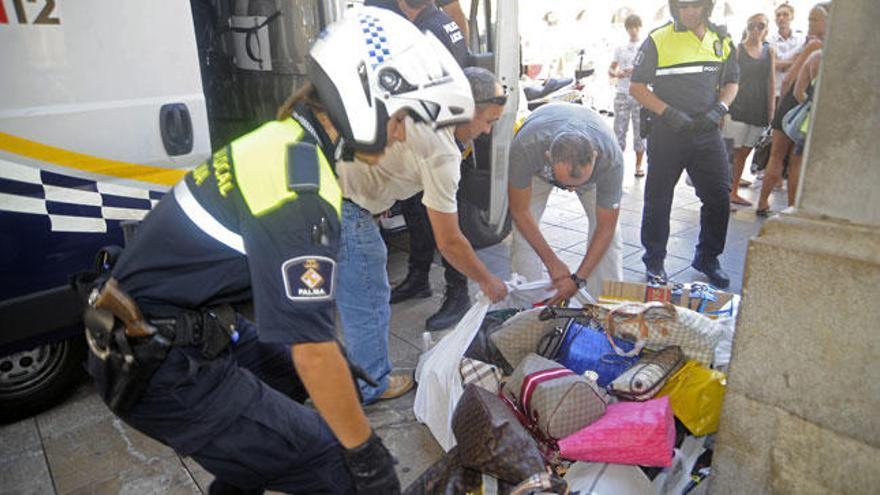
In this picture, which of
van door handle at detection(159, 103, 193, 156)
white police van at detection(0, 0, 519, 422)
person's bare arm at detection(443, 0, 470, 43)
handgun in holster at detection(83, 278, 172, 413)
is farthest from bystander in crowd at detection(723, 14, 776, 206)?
handgun in holster at detection(83, 278, 172, 413)

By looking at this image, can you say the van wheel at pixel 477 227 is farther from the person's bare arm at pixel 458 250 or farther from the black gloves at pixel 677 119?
the person's bare arm at pixel 458 250

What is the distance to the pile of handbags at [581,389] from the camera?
2092 millimetres

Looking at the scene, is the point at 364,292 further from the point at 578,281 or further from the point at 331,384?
the point at 331,384

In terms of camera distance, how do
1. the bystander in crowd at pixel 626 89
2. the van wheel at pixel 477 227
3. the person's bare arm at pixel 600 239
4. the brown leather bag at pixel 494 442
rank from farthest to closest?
the bystander in crowd at pixel 626 89
the van wheel at pixel 477 227
the person's bare arm at pixel 600 239
the brown leather bag at pixel 494 442

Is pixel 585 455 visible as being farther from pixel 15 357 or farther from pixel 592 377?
pixel 15 357

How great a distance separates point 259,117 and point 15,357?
7.03 ft

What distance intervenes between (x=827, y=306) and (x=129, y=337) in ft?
5.75

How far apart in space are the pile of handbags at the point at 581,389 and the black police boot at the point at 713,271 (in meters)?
1.91

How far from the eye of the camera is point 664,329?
8.46 feet

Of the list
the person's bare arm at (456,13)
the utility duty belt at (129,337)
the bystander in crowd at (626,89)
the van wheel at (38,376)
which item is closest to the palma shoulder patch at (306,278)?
the utility duty belt at (129,337)

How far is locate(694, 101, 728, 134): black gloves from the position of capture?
4.04 meters

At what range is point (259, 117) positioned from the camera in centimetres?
429

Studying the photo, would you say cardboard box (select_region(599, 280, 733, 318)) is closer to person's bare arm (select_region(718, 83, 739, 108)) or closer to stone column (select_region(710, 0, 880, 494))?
stone column (select_region(710, 0, 880, 494))

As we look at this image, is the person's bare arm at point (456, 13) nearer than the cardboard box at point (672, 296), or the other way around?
the cardboard box at point (672, 296)
